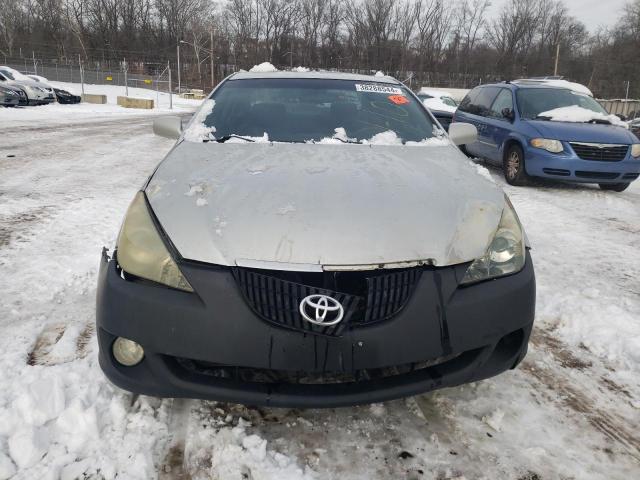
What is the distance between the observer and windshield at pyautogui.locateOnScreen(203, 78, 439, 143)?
9.43 feet

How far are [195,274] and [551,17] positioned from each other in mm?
79472

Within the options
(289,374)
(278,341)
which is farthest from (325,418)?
(278,341)

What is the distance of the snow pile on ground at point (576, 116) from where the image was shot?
7078mm

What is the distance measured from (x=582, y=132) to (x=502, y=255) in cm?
577

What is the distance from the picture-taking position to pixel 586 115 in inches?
280

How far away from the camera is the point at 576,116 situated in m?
7.09

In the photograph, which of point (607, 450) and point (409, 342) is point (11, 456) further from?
point (607, 450)

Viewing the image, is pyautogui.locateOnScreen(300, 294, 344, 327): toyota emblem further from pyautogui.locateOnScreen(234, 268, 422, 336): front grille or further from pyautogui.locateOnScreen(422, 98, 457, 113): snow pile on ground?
pyautogui.locateOnScreen(422, 98, 457, 113): snow pile on ground

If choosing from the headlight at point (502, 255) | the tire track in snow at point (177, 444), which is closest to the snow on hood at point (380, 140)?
the headlight at point (502, 255)

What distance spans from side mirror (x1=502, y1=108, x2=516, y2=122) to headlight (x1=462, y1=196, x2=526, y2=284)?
6007mm

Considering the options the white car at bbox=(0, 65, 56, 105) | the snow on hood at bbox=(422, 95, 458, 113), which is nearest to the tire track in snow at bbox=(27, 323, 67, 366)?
the snow on hood at bbox=(422, 95, 458, 113)

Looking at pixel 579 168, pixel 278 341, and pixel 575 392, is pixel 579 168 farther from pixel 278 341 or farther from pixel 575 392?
pixel 278 341

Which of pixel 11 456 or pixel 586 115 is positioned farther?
pixel 586 115

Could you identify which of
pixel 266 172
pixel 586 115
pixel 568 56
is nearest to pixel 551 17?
pixel 568 56
